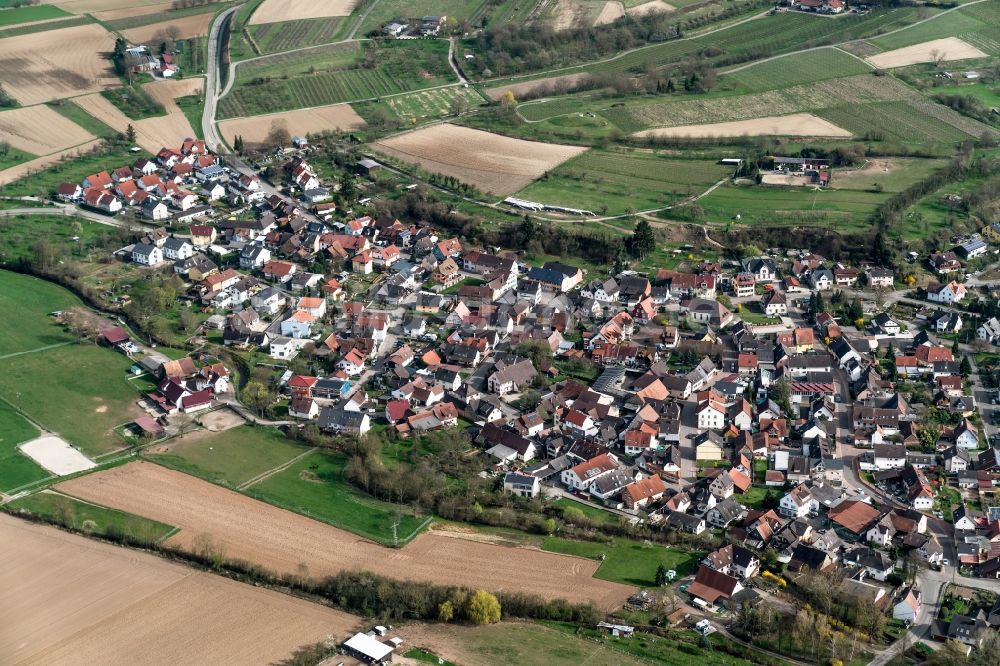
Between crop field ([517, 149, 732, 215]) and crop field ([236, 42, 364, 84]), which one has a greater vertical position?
crop field ([236, 42, 364, 84])

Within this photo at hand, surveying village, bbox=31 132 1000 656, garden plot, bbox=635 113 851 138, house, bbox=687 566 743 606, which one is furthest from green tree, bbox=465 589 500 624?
garden plot, bbox=635 113 851 138

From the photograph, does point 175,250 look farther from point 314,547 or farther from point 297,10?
point 297,10

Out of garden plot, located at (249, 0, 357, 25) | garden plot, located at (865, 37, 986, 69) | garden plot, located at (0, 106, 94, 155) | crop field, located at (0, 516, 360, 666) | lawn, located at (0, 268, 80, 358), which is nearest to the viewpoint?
crop field, located at (0, 516, 360, 666)

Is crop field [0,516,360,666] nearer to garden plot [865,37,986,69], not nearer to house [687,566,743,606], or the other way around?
house [687,566,743,606]

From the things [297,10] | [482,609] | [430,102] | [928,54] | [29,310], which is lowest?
[482,609]

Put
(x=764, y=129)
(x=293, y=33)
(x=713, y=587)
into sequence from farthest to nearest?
(x=293, y=33), (x=764, y=129), (x=713, y=587)

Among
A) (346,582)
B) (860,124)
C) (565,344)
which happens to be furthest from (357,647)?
(860,124)

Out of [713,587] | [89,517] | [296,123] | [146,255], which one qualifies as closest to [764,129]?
[296,123]

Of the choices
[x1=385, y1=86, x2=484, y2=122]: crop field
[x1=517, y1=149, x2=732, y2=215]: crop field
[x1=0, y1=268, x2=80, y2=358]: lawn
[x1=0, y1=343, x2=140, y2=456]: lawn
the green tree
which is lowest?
the green tree
